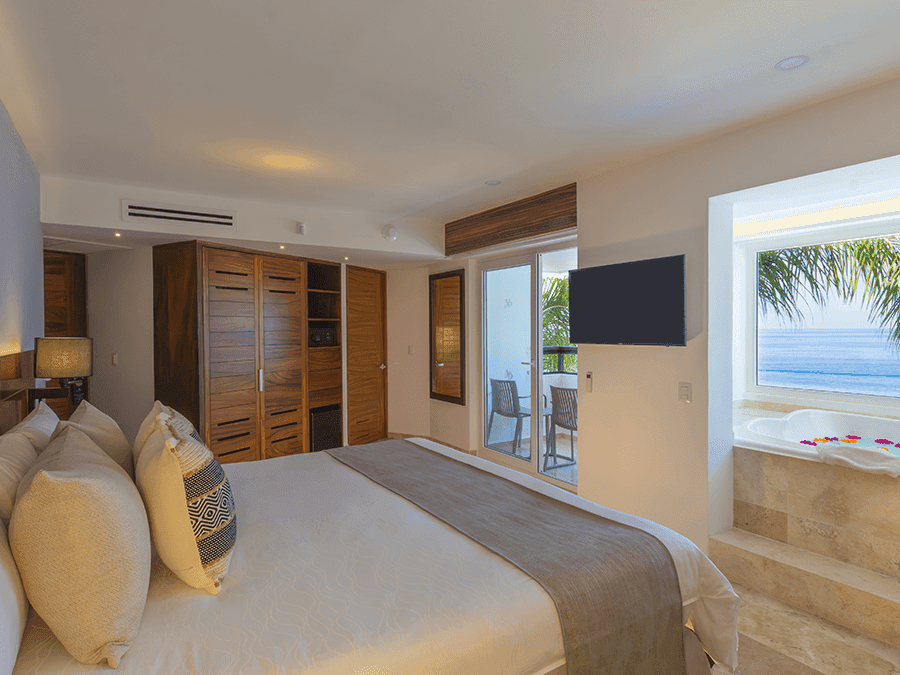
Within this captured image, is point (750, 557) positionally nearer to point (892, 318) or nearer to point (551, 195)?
point (892, 318)

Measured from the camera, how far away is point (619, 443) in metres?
3.42

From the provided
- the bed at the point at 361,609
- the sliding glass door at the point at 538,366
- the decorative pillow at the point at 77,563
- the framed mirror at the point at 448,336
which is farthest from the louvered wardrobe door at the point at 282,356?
the decorative pillow at the point at 77,563

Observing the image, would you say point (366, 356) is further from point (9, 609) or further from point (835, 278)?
point (9, 609)

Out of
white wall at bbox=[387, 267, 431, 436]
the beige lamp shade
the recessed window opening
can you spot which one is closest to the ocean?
the recessed window opening

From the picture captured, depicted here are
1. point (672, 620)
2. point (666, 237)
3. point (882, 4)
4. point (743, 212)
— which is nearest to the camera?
point (672, 620)

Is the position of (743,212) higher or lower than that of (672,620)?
higher

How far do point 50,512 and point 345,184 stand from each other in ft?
10.1

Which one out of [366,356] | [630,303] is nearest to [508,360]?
[366,356]

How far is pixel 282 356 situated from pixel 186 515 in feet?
12.0

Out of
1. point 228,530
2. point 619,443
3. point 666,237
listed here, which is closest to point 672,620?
point 228,530

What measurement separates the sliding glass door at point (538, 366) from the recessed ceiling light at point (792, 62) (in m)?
2.37

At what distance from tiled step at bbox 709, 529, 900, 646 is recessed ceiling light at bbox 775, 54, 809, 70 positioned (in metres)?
2.35

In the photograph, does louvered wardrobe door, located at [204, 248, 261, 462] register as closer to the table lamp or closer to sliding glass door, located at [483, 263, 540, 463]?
the table lamp

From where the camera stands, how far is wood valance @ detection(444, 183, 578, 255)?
3809 millimetres
